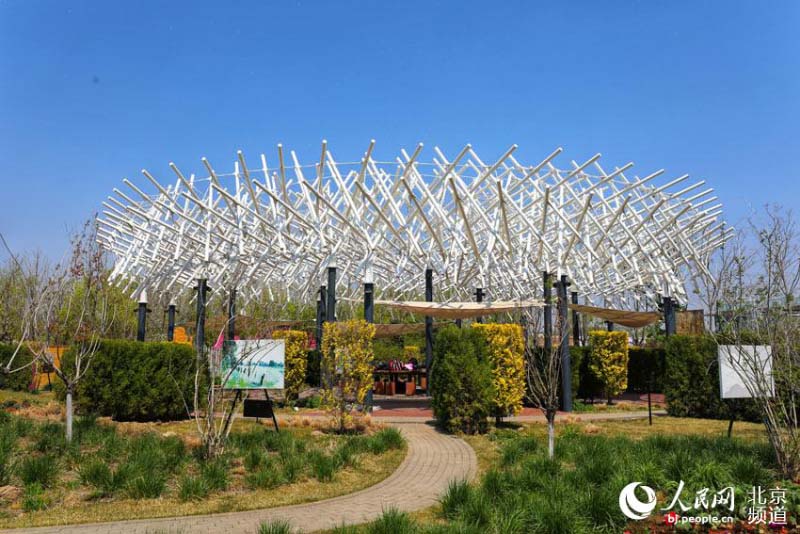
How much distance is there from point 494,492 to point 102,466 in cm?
525

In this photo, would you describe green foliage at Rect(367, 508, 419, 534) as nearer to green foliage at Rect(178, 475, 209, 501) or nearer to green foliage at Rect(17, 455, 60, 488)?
green foliage at Rect(178, 475, 209, 501)

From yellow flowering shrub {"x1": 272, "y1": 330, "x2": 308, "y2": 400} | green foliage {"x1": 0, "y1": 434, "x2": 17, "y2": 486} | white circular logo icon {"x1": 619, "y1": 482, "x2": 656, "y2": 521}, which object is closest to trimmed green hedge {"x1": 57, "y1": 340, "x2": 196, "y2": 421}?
green foliage {"x1": 0, "y1": 434, "x2": 17, "y2": 486}

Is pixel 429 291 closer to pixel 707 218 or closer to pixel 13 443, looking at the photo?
pixel 707 218

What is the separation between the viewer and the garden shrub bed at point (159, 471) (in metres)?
7.05

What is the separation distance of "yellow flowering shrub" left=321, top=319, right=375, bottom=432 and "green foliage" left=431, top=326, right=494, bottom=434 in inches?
68.3

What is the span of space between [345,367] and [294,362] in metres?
6.15

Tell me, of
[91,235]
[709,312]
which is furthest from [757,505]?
[91,235]

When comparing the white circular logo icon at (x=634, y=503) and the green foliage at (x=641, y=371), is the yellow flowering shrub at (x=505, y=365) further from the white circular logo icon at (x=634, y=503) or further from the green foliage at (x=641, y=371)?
the green foliage at (x=641, y=371)

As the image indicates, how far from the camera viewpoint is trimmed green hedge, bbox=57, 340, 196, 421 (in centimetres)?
1329

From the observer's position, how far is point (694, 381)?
1548 centimetres

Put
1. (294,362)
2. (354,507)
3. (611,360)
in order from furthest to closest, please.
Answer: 1. (611,360)
2. (294,362)
3. (354,507)

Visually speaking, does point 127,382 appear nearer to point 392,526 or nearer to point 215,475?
point 215,475

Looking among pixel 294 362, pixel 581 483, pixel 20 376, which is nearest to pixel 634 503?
pixel 581 483

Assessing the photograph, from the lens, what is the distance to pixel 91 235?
1182 cm
